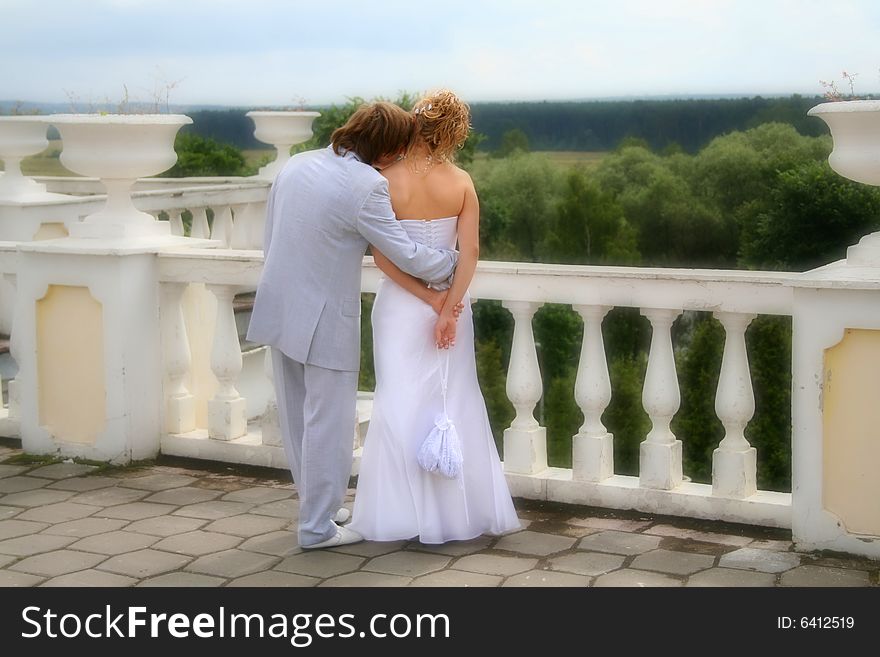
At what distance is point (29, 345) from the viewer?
17.9 feet

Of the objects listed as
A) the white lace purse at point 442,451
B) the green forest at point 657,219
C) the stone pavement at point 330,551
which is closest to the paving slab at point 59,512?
the stone pavement at point 330,551

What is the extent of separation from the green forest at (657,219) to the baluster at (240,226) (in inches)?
614

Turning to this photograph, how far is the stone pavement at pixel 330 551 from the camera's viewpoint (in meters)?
3.86

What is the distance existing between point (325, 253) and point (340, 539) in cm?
96

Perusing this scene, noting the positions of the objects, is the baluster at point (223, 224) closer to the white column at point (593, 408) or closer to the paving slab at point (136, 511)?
the paving slab at point (136, 511)

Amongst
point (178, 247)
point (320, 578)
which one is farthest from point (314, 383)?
point (178, 247)

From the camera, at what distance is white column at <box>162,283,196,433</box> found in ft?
17.9

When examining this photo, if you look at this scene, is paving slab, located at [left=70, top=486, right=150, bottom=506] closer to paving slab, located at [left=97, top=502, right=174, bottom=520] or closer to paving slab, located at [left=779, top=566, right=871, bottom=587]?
paving slab, located at [left=97, top=502, right=174, bottom=520]

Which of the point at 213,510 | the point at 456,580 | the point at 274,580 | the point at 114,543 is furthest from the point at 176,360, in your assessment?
the point at 456,580

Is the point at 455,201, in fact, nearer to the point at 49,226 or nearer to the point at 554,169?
the point at 49,226

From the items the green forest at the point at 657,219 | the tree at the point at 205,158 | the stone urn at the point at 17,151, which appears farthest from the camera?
the tree at the point at 205,158

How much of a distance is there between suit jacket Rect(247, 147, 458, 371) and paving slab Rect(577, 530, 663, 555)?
996 mm

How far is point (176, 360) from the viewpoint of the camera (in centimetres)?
545

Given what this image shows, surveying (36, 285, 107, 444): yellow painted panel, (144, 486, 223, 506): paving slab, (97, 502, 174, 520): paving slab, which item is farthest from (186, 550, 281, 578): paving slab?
(36, 285, 107, 444): yellow painted panel
